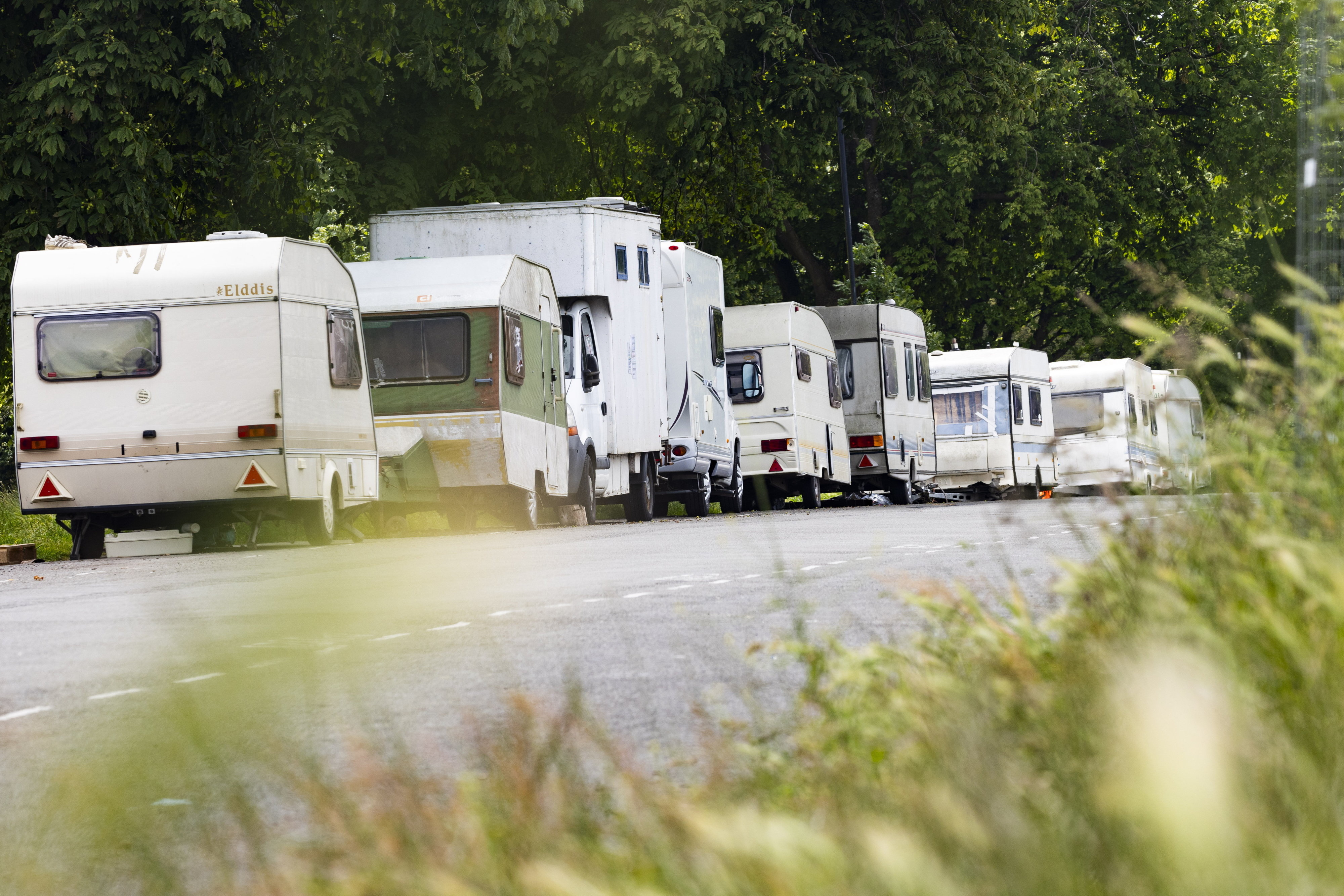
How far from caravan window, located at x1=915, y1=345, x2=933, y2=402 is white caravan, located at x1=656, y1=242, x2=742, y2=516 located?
722cm

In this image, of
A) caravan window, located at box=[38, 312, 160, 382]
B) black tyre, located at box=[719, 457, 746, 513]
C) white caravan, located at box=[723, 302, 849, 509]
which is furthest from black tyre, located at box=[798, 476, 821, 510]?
caravan window, located at box=[38, 312, 160, 382]

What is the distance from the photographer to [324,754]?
19.2ft

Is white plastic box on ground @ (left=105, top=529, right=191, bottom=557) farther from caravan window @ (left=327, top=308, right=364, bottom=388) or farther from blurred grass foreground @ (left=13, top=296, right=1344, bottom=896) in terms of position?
blurred grass foreground @ (left=13, top=296, right=1344, bottom=896)

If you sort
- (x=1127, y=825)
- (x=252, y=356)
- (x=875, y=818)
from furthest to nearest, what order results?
(x=252, y=356), (x=875, y=818), (x=1127, y=825)

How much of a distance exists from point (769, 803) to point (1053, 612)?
212 centimetres

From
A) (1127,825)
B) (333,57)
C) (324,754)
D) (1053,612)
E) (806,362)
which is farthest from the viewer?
(806,362)

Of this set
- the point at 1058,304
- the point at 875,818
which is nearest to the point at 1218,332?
the point at 875,818

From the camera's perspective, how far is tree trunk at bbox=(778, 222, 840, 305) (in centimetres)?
4338

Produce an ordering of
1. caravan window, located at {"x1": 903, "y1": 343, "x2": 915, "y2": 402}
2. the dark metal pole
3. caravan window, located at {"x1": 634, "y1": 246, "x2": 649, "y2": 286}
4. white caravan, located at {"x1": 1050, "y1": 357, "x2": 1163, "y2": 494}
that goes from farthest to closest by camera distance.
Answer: the dark metal pole
white caravan, located at {"x1": 1050, "y1": 357, "x2": 1163, "y2": 494}
caravan window, located at {"x1": 903, "y1": 343, "x2": 915, "y2": 402}
caravan window, located at {"x1": 634, "y1": 246, "x2": 649, "y2": 286}

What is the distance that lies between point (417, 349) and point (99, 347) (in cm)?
355

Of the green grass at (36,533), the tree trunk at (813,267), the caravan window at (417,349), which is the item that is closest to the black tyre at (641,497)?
the caravan window at (417,349)

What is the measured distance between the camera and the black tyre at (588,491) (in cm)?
2369

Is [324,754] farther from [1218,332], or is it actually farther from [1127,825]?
[1127,825]

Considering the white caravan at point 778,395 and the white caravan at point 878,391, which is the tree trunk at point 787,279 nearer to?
the white caravan at point 878,391
